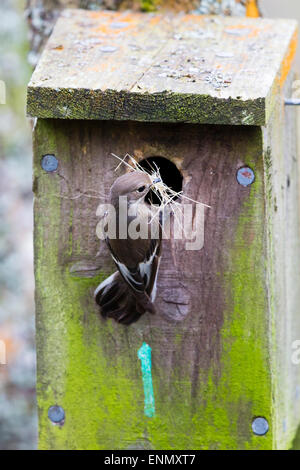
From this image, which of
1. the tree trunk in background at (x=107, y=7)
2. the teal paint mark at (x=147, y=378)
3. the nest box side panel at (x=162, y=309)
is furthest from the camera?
the tree trunk in background at (x=107, y=7)

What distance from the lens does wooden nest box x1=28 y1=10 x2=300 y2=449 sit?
86.2 inches

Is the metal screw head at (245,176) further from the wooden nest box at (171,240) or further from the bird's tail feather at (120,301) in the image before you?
the bird's tail feather at (120,301)

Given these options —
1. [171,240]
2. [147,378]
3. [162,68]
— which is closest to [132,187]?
[171,240]

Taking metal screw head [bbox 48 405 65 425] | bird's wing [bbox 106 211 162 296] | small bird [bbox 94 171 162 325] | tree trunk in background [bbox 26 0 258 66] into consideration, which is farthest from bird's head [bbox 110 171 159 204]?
tree trunk in background [bbox 26 0 258 66]

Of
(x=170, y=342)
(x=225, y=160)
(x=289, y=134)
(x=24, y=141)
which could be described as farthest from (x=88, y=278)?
(x=24, y=141)

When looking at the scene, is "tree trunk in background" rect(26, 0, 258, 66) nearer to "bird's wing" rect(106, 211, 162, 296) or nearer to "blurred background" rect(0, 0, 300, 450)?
"bird's wing" rect(106, 211, 162, 296)

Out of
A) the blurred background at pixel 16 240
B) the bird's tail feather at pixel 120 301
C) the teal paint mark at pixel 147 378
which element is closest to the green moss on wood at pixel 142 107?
the bird's tail feather at pixel 120 301

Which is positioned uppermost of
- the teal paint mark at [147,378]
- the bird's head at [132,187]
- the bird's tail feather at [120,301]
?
the bird's head at [132,187]

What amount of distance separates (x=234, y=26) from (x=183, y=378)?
112 centimetres

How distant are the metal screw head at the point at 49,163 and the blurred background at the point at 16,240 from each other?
263 centimetres

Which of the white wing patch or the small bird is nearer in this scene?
the small bird

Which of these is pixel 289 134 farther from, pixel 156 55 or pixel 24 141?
pixel 24 141

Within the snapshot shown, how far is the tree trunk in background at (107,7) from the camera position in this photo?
300 centimetres

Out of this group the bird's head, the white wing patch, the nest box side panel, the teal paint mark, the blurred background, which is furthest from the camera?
the blurred background
